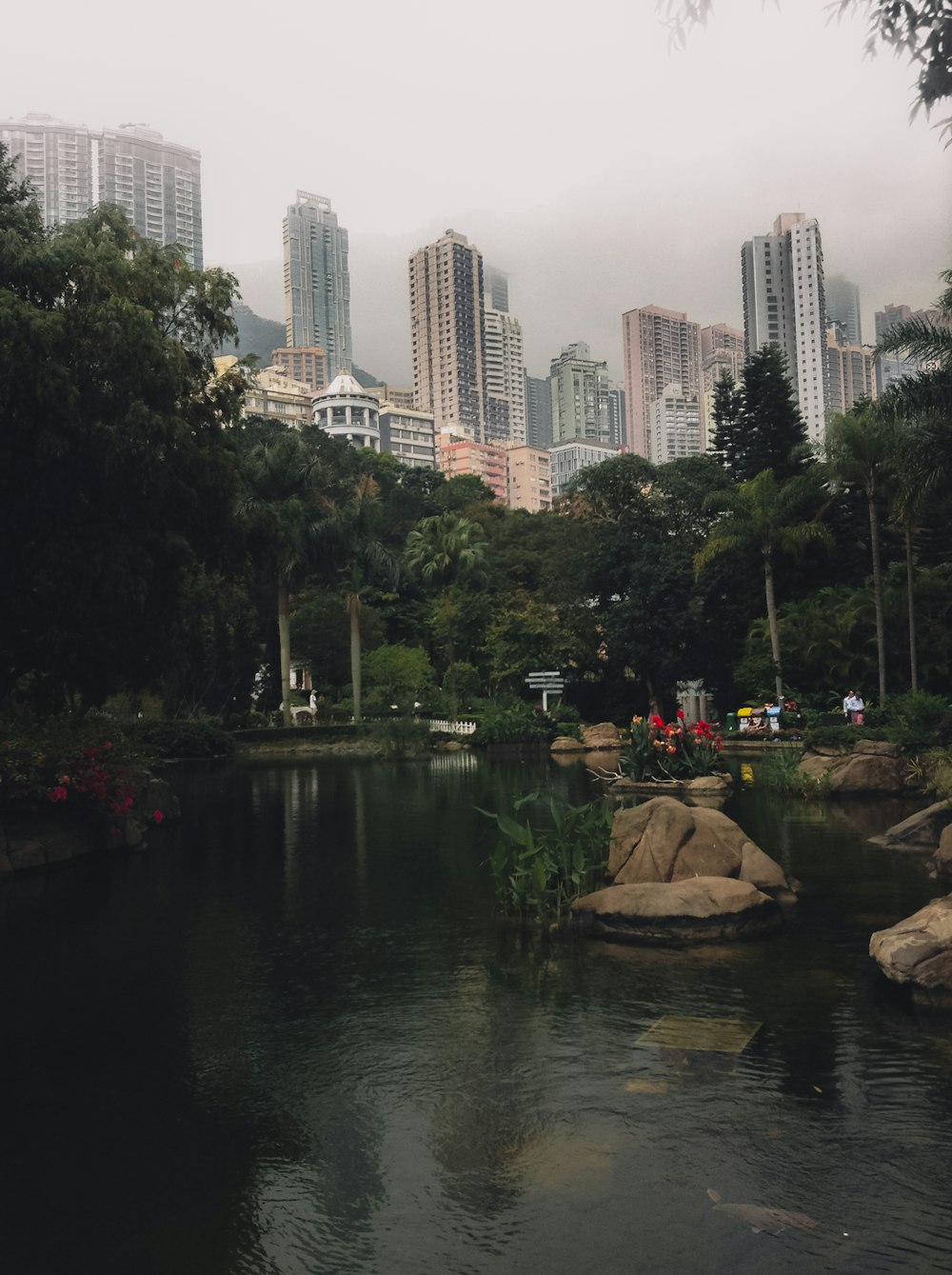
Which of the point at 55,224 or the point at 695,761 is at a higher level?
the point at 55,224

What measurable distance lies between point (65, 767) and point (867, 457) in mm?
26665

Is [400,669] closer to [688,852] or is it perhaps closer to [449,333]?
[688,852]

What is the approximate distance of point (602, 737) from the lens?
124ft

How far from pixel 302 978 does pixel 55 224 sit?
45.4ft

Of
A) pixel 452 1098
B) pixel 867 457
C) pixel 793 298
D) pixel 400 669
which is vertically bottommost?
pixel 452 1098

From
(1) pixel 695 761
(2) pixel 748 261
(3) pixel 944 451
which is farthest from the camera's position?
(2) pixel 748 261

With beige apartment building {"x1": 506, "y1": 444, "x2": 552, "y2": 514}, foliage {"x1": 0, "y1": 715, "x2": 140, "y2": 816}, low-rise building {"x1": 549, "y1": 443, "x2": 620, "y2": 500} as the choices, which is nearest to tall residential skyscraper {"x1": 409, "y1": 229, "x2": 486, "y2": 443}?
low-rise building {"x1": 549, "y1": 443, "x2": 620, "y2": 500}

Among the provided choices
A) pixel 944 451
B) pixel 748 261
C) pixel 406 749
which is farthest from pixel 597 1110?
pixel 748 261

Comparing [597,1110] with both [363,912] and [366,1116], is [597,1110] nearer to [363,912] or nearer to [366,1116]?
[366,1116]

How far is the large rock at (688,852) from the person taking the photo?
411 inches

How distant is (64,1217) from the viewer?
4.72 m

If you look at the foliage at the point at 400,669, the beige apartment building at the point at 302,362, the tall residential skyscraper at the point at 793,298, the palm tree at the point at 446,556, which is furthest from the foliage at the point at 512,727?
the beige apartment building at the point at 302,362

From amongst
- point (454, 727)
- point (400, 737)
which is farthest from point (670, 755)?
point (454, 727)

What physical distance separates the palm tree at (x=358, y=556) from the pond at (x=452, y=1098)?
105 feet
